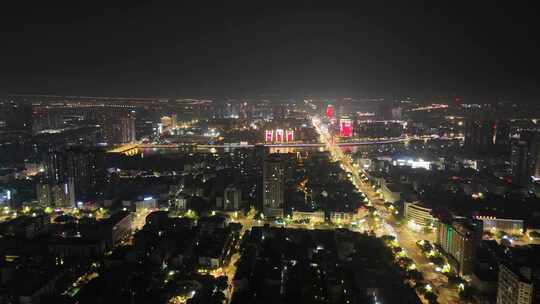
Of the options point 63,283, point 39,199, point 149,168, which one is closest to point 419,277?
point 63,283

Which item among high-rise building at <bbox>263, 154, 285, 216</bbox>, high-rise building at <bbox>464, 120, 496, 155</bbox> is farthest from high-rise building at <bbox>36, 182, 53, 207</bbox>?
high-rise building at <bbox>464, 120, 496, 155</bbox>

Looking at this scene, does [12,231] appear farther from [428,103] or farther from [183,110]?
[428,103]

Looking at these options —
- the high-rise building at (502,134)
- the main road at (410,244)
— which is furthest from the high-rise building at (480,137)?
the main road at (410,244)

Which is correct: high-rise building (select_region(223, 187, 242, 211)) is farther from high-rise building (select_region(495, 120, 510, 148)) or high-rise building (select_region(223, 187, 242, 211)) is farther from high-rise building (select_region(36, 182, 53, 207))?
high-rise building (select_region(495, 120, 510, 148))

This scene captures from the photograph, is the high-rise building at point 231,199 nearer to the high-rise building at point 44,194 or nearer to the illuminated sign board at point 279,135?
the high-rise building at point 44,194

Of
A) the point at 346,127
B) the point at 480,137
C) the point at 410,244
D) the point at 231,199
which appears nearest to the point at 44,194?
the point at 231,199

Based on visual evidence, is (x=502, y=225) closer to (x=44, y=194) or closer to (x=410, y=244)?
(x=410, y=244)

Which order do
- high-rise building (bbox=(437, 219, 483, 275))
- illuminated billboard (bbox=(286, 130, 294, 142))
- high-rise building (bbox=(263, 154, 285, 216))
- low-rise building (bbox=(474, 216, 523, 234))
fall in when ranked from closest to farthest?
high-rise building (bbox=(437, 219, 483, 275)) → low-rise building (bbox=(474, 216, 523, 234)) → high-rise building (bbox=(263, 154, 285, 216)) → illuminated billboard (bbox=(286, 130, 294, 142))
